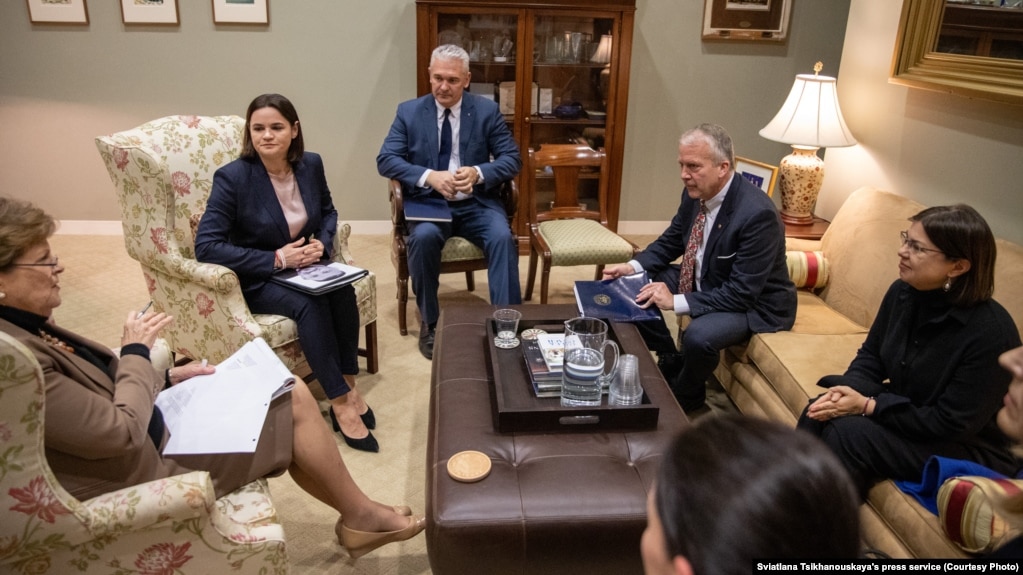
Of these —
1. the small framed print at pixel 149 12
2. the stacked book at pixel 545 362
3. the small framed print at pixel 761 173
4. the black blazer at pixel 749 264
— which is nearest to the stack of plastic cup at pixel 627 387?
the stacked book at pixel 545 362

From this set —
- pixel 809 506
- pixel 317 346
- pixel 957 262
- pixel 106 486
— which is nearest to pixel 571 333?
pixel 317 346

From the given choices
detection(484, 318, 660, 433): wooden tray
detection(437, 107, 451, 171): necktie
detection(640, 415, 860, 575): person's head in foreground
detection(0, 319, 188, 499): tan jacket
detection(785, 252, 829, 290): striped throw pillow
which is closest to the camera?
detection(640, 415, 860, 575): person's head in foreground

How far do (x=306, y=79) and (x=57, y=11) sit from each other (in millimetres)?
1448

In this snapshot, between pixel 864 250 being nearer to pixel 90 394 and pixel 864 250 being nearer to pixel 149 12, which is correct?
pixel 90 394

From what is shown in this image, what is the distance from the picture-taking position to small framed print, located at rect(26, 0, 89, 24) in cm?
414

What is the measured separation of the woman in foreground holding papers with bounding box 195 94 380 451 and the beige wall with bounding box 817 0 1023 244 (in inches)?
95.4

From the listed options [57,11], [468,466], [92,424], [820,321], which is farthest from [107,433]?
[57,11]

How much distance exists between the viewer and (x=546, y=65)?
14.2ft

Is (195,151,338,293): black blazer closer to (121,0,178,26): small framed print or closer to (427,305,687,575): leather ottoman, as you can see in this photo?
(427,305,687,575): leather ottoman

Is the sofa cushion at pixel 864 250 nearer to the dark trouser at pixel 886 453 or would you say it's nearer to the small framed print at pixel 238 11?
the dark trouser at pixel 886 453

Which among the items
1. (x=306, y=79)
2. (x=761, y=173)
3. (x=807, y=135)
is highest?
(x=306, y=79)

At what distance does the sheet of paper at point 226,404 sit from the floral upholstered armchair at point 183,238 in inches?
23.6

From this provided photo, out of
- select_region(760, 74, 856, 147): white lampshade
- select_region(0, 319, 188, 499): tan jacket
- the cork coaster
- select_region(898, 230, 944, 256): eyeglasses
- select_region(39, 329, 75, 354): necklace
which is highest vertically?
select_region(760, 74, 856, 147): white lampshade

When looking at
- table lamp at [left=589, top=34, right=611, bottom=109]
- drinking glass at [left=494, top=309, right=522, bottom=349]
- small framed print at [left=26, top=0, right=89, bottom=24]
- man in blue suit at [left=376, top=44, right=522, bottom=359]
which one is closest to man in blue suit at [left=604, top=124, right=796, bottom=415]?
drinking glass at [left=494, top=309, right=522, bottom=349]
